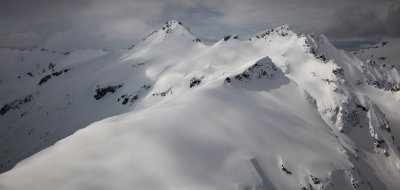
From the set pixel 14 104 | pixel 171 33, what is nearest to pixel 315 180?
pixel 171 33

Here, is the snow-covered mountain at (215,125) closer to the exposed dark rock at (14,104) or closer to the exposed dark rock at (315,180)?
the exposed dark rock at (315,180)

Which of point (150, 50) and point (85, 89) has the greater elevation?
point (150, 50)

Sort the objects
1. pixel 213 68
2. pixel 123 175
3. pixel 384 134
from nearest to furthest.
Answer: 1. pixel 123 175
2. pixel 384 134
3. pixel 213 68

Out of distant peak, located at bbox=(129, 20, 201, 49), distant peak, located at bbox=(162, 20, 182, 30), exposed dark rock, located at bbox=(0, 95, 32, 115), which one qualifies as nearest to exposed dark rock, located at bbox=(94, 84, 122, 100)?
exposed dark rock, located at bbox=(0, 95, 32, 115)

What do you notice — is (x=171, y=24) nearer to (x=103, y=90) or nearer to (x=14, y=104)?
(x=103, y=90)

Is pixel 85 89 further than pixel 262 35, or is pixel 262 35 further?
pixel 262 35

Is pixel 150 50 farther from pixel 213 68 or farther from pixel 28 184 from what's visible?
pixel 28 184

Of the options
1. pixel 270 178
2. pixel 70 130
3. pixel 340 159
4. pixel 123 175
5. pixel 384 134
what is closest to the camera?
pixel 123 175

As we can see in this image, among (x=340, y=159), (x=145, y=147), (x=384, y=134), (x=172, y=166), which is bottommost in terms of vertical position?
(x=384, y=134)

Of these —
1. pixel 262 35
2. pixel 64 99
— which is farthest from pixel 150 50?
pixel 262 35
